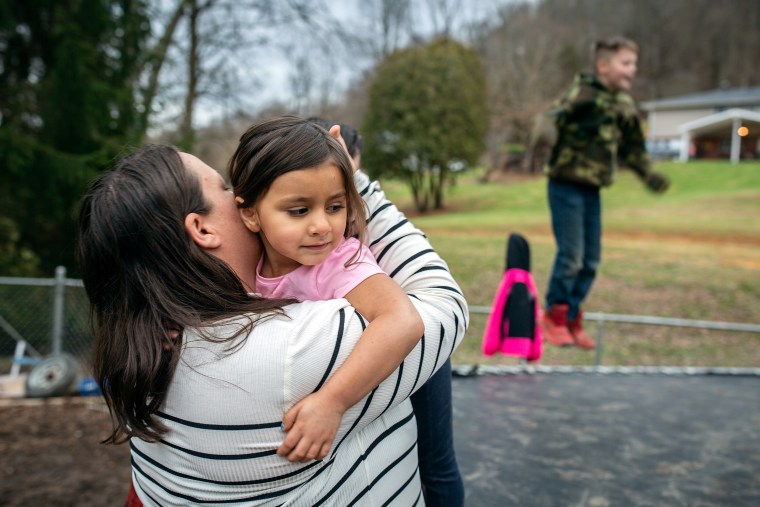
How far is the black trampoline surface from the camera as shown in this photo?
67.0 inches

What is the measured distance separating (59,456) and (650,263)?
796cm

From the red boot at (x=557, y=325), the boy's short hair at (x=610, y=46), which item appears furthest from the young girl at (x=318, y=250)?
the red boot at (x=557, y=325)

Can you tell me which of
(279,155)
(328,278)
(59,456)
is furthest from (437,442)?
(59,456)

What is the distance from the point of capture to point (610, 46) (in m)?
3.27

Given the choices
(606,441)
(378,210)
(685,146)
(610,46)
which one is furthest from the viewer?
(685,146)

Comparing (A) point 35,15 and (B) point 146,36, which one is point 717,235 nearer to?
(B) point 146,36

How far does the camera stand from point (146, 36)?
6.61 metres

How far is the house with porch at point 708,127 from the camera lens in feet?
89.9

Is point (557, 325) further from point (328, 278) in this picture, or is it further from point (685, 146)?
point (685, 146)

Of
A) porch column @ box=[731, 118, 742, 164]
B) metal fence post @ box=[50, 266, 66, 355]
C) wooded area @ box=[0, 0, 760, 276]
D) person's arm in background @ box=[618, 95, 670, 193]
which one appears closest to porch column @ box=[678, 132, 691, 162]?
porch column @ box=[731, 118, 742, 164]

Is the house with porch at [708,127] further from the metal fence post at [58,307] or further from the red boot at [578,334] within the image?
the metal fence post at [58,307]

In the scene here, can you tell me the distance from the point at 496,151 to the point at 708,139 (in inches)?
429

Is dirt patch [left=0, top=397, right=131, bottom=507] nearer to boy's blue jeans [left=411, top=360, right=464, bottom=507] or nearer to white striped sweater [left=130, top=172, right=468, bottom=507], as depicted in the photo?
boy's blue jeans [left=411, top=360, right=464, bottom=507]

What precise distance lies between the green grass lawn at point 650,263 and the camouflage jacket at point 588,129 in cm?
161
